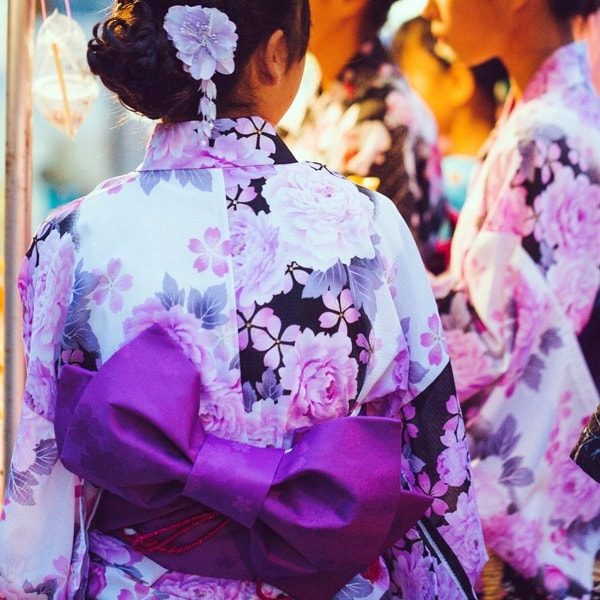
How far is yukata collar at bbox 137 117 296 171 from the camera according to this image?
1427mm

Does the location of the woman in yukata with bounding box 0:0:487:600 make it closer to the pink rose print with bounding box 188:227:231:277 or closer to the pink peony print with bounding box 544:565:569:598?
the pink rose print with bounding box 188:227:231:277

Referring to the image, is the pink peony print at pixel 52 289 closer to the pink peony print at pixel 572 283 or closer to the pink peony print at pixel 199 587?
the pink peony print at pixel 199 587

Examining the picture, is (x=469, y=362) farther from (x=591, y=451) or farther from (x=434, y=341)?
(x=591, y=451)

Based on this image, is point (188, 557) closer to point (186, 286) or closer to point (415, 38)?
point (186, 286)

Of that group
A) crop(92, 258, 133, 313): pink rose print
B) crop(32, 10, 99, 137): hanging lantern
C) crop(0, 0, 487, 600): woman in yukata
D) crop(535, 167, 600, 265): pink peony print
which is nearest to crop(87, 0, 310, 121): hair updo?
crop(0, 0, 487, 600): woman in yukata

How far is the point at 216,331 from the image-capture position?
1.33 metres

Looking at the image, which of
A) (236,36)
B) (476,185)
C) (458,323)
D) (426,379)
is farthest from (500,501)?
(236,36)

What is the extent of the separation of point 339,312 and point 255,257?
15cm

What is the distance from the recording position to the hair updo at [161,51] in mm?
1363

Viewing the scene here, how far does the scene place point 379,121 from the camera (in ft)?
9.09

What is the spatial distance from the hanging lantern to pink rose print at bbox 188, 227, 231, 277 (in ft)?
3.45

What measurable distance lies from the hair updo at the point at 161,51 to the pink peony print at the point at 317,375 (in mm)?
408

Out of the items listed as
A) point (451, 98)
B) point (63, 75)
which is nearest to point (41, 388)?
point (63, 75)

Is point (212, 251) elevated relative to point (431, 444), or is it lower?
elevated
